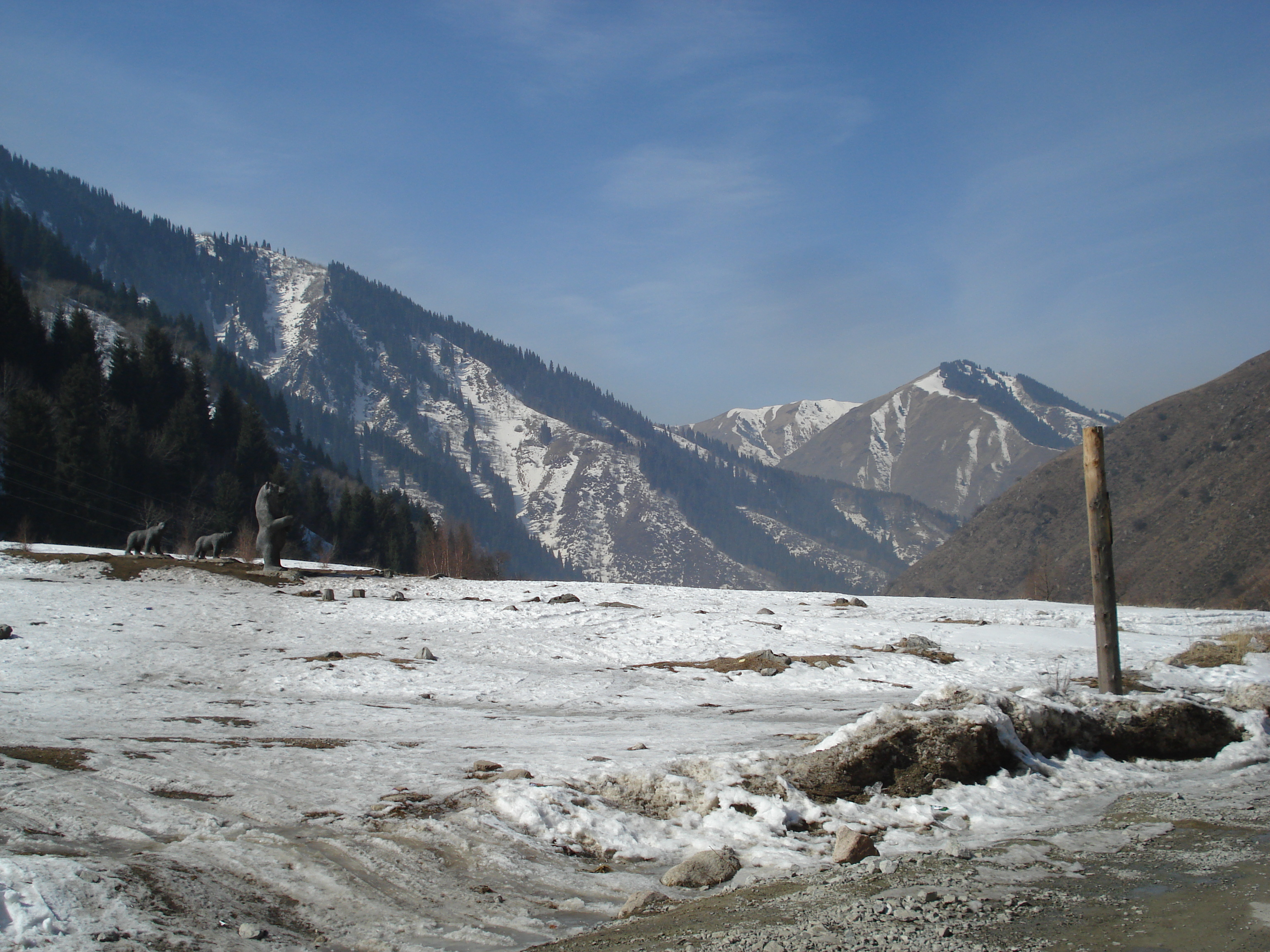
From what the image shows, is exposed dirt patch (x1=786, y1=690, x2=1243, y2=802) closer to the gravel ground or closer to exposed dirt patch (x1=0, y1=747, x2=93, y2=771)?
the gravel ground

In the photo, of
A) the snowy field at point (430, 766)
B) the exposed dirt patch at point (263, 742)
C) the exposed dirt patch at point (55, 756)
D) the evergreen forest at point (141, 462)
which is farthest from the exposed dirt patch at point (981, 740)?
the evergreen forest at point (141, 462)

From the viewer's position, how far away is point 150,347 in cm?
7456

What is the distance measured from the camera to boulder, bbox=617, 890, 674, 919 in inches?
211

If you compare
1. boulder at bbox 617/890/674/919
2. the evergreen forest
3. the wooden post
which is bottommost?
boulder at bbox 617/890/674/919

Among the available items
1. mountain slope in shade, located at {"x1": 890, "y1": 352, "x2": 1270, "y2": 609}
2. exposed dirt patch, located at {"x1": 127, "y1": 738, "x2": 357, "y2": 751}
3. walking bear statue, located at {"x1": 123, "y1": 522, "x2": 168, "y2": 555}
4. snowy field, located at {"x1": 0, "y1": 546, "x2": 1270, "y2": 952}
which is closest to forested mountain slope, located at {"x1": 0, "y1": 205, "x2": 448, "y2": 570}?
walking bear statue, located at {"x1": 123, "y1": 522, "x2": 168, "y2": 555}

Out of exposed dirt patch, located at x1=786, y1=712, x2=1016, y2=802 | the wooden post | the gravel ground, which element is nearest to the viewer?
the gravel ground

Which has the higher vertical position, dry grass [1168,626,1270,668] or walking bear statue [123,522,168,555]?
walking bear statue [123,522,168,555]

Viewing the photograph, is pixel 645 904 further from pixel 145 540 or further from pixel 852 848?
pixel 145 540

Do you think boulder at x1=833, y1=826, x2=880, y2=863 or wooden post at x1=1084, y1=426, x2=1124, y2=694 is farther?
wooden post at x1=1084, y1=426, x2=1124, y2=694

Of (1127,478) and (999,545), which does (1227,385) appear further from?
→ (999,545)

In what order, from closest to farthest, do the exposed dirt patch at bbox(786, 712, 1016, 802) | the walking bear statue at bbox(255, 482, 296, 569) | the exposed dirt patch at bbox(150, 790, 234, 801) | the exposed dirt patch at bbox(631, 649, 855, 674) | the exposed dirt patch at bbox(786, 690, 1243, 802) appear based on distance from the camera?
the exposed dirt patch at bbox(150, 790, 234, 801) < the exposed dirt patch at bbox(786, 712, 1016, 802) < the exposed dirt patch at bbox(786, 690, 1243, 802) < the exposed dirt patch at bbox(631, 649, 855, 674) < the walking bear statue at bbox(255, 482, 296, 569)

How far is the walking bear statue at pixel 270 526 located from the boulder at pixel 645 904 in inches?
1030

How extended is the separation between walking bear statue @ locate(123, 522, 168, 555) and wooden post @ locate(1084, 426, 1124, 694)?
29834 mm

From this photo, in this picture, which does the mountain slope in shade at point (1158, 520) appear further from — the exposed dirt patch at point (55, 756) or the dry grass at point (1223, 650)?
the exposed dirt patch at point (55, 756)
